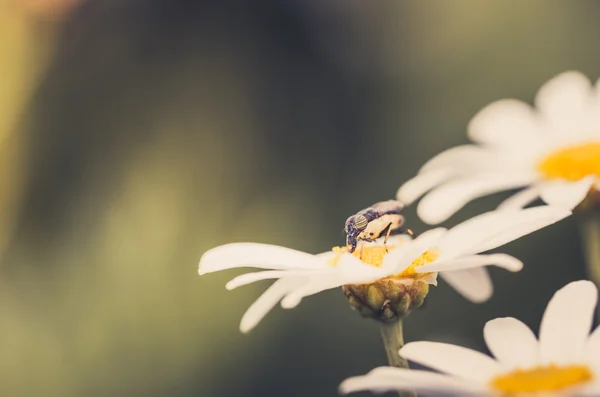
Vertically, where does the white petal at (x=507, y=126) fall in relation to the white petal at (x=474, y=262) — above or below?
above

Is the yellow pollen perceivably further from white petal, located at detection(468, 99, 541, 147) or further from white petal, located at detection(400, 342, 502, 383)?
white petal, located at detection(468, 99, 541, 147)

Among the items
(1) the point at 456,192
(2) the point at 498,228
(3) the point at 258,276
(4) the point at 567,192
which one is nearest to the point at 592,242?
(4) the point at 567,192

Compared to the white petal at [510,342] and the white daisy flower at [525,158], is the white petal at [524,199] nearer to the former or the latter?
the white daisy flower at [525,158]

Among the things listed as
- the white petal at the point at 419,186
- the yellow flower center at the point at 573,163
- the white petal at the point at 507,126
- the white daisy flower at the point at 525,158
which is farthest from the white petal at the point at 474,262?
the white petal at the point at 507,126

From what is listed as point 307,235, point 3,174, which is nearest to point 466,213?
point 307,235

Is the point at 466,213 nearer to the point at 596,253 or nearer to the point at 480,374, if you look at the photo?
the point at 596,253

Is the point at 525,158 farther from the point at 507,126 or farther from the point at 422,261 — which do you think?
the point at 422,261

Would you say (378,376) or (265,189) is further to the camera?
(265,189)
